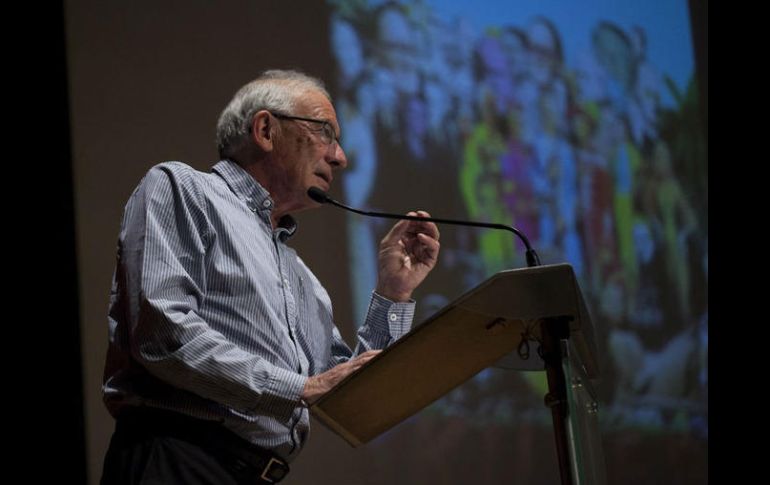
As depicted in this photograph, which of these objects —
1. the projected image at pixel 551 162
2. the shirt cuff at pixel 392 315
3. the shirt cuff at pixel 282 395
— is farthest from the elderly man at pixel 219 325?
the projected image at pixel 551 162

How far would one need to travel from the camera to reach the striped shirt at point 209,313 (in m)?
1.62

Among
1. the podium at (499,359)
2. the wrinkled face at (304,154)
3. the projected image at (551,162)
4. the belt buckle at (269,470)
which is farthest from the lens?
the projected image at (551,162)

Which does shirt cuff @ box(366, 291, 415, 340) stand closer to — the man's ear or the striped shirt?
the striped shirt

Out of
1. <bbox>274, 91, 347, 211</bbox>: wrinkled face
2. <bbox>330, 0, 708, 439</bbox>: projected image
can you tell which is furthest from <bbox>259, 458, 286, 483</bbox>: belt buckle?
<bbox>330, 0, 708, 439</bbox>: projected image

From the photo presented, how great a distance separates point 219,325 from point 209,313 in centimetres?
3

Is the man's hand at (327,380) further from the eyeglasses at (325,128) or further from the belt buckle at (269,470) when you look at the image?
the eyeglasses at (325,128)

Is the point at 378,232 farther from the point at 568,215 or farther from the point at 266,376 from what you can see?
the point at 266,376

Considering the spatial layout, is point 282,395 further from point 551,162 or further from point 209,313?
point 551,162

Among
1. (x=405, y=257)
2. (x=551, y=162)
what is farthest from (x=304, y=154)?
(x=551, y=162)

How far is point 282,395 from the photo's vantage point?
1.63 m

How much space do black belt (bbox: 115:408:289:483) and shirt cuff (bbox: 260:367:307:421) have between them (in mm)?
129

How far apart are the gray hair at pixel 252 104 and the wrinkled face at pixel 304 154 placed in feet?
0.08

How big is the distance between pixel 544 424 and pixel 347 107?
113cm
